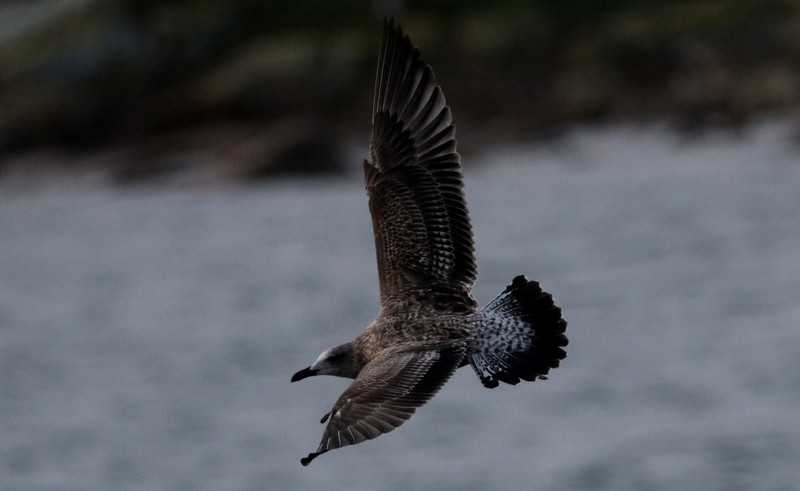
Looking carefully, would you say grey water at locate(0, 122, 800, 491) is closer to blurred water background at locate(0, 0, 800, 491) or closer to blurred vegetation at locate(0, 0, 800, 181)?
blurred water background at locate(0, 0, 800, 491)

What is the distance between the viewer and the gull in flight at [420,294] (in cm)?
703

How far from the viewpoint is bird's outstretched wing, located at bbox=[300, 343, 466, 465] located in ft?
21.5

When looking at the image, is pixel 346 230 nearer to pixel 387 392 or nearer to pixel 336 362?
pixel 336 362

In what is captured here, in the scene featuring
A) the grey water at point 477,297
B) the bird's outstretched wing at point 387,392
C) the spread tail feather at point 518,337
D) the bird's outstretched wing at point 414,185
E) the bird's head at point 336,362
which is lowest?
the bird's outstretched wing at point 387,392

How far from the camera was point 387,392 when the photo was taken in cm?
686

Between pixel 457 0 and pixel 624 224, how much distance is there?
989 centimetres

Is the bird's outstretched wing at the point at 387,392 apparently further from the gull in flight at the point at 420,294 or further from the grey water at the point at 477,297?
the grey water at the point at 477,297

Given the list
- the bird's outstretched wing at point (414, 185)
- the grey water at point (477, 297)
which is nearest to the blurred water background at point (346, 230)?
the grey water at point (477, 297)

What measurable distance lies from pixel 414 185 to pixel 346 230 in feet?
108

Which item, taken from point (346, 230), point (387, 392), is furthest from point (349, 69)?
point (387, 392)

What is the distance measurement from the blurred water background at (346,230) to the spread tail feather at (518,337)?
36.3 feet

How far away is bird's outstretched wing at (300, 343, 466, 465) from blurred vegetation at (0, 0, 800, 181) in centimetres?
3387

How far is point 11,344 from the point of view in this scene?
31.0 metres

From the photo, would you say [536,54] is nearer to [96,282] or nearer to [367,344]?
[96,282]
